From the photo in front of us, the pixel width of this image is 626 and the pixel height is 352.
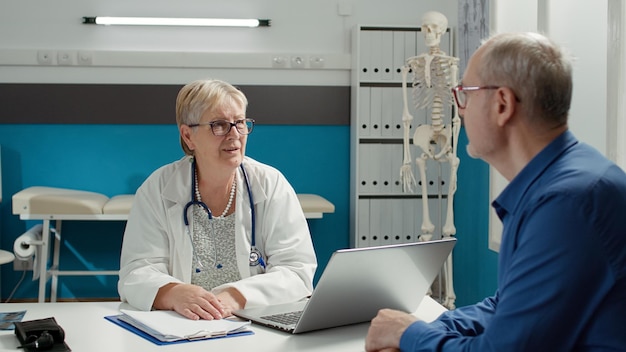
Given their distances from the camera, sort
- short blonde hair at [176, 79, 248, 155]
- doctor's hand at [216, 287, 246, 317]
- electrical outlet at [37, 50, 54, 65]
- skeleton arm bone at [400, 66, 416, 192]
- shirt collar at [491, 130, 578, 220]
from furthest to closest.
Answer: electrical outlet at [37, 50, 54, 65] → skeleton arm bone at [400, 66, 416, 192] → short blonde hair at [176, 79, 248, 155] → doctor's hand at [216, 287, 246, 317] → shirt collar at [491, 130, 578, 220]

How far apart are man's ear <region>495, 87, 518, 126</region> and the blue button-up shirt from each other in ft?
0.42

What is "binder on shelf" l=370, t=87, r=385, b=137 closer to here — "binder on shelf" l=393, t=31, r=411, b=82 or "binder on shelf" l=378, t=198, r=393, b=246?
"binder on shelf" l=393, t=31, r=411, b=82

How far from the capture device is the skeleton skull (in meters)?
3.81

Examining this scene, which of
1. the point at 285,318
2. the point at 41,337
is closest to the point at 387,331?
the point at 285,318

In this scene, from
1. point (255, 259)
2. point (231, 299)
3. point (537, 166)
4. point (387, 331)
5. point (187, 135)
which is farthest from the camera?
point (187, 135)

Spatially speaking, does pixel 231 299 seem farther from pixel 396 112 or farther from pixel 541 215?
pixel 396 112

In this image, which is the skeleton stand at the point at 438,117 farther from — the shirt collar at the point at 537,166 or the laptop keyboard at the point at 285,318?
the shirt collar at the point at 537,166

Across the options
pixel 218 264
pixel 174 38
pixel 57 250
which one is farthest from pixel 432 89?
pixel 57 250

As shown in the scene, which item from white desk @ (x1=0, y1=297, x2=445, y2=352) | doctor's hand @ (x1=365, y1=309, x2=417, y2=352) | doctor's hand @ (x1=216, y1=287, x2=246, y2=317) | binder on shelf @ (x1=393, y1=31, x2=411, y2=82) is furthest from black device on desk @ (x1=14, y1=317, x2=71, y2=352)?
binder on shelf @ (x1=393, y1=31, x2=411, y2=82)

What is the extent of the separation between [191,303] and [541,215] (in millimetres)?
911

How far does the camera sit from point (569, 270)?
1071 millimetres

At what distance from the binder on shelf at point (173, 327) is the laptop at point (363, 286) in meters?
0.08

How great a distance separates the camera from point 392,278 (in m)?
1.57

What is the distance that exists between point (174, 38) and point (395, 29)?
4.47 ft
